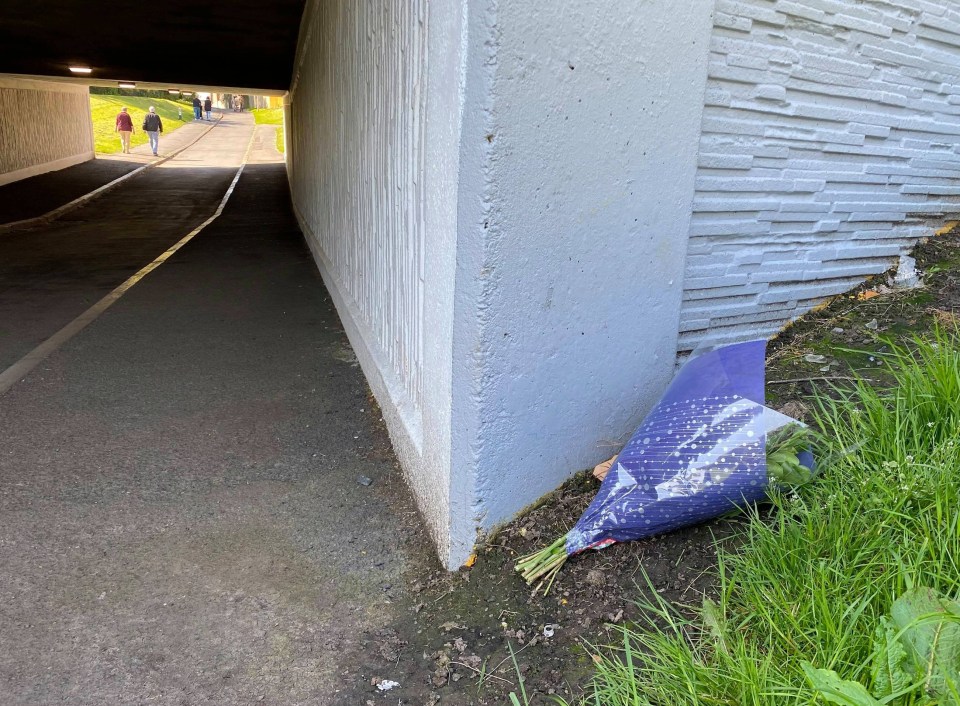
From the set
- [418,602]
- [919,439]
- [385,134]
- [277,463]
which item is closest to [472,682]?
[418,602]

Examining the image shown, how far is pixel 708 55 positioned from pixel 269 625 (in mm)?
2870

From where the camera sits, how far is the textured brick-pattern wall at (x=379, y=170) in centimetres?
348

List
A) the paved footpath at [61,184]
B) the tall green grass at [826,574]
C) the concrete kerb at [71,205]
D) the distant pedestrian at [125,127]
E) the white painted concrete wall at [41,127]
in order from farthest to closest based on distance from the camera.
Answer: the distant pedestrian at [125,127], the white painted concrete wall at [41,127], the paved footpath at [61,184], the concrete kerb at [71,205], the tall green grass at [826,574]

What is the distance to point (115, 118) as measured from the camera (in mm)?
40219

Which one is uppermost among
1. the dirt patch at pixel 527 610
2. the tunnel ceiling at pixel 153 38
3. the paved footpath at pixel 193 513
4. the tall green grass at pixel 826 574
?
the tunnel ceiling at pixel 153 38

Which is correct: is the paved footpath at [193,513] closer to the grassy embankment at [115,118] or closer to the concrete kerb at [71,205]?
the concrete kerb at [71,205]

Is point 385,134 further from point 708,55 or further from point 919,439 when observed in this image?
point 919,439

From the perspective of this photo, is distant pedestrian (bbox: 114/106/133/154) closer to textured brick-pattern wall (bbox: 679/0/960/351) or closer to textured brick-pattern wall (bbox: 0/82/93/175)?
textured brick-pattern wall (bbox: 0/82/93/175)

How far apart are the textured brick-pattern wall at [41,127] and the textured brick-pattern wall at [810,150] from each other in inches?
819

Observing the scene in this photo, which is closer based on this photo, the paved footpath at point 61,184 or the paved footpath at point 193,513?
the paved footpath at point 193,513

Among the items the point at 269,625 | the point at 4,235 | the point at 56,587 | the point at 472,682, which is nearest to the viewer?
the point at 472,682

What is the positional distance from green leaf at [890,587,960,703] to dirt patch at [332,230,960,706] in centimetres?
77

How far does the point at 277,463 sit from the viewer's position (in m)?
4.11

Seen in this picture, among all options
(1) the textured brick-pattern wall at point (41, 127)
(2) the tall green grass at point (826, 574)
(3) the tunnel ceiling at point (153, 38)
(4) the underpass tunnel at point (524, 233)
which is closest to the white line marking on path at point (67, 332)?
(4) the underpass tunnel at point (524, 233)
